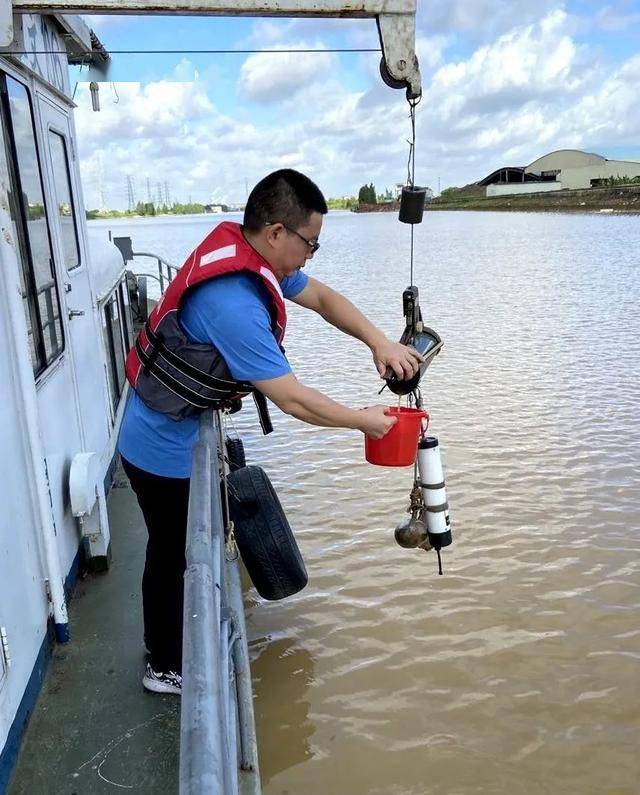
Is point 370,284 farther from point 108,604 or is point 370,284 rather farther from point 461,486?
point 108,604

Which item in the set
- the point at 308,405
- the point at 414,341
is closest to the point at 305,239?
the point at 308,405

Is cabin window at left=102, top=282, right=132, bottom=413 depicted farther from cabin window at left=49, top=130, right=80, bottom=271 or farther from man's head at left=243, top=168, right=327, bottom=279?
man's head at left=243, top=168, right=327, bottom=279

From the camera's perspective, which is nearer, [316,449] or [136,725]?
[136,725]

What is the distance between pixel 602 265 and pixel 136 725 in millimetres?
25071

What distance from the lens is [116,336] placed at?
23.9 feet

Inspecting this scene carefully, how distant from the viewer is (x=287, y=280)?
3482 mm

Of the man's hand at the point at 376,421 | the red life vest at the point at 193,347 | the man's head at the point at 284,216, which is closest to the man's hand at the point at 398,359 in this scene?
the man's hand at the point at 376,421

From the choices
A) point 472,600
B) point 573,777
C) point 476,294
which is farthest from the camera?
point 476,294

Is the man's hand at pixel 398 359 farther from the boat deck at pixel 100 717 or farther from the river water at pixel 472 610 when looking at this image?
the river water at pixel 472 610

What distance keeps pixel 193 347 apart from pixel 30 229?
55.9 inches

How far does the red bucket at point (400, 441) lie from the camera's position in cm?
308

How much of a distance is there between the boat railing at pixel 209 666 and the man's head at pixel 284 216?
695 mm

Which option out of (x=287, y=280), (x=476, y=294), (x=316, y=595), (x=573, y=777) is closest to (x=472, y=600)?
(x=316, y=595)

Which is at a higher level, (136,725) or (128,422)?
(128,422)
